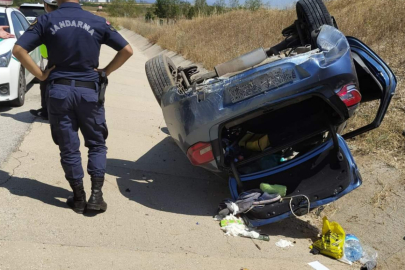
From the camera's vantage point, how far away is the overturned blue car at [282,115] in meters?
3.83

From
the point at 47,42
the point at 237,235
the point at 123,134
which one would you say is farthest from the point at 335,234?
the point at 123,134

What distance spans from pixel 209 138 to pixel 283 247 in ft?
3.92

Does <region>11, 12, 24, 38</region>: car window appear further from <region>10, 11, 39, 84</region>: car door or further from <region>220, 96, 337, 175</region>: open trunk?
<region>220, 96, 337, 175</region>: open trunk

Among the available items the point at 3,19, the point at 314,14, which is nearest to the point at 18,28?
the point at 3,19

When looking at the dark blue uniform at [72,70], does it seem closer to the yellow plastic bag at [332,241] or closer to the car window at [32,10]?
the yellow plastic bag at [332,241]

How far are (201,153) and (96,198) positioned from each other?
107cm

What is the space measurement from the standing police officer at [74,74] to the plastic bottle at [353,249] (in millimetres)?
2279

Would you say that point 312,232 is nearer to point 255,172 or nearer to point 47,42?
point 255,172

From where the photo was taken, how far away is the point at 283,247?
152 inches

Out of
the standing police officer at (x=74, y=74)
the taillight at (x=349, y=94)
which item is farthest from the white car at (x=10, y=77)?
the taillight at (x=349, y=94)

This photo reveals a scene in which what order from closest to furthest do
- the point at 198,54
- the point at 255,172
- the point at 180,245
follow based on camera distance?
the point at 180,245
the point at 255,172
the point at 198,54

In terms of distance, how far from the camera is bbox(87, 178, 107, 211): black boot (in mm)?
4027

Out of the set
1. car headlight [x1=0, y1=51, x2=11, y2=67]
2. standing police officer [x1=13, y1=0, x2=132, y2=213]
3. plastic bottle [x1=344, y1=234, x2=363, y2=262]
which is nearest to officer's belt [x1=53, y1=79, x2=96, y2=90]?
standing police officer [x1=13, y1=0, x2=132, y2=213]

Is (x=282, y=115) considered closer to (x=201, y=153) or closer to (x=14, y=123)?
(x=201, y=153)
